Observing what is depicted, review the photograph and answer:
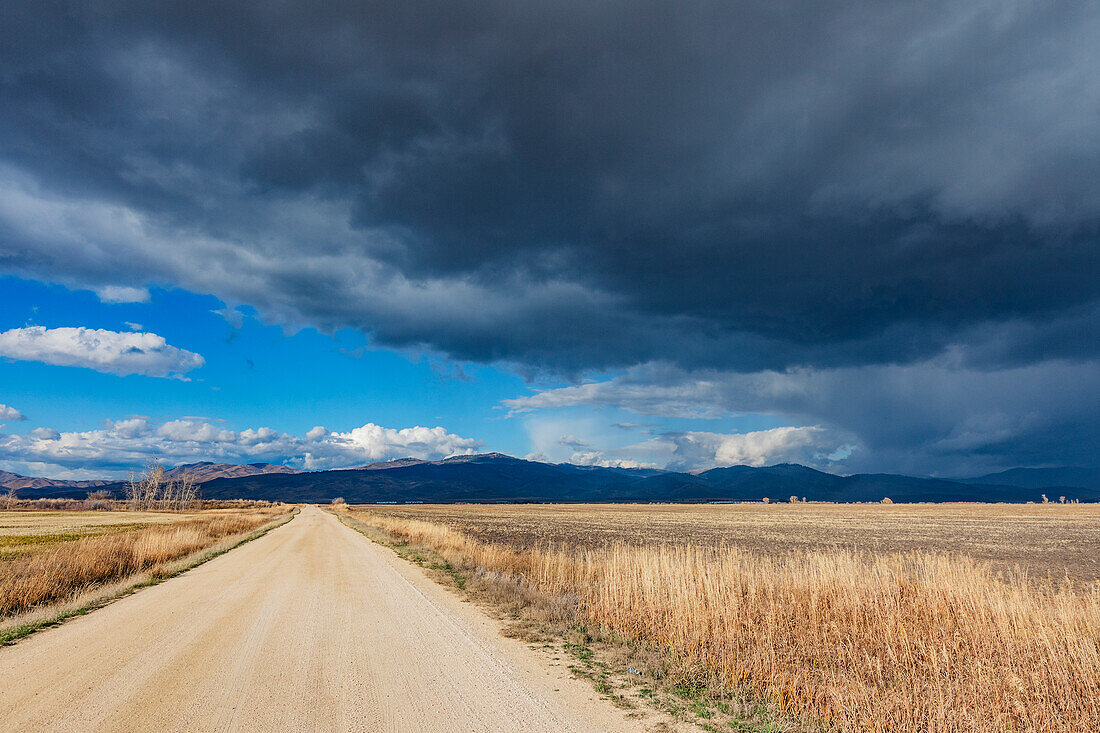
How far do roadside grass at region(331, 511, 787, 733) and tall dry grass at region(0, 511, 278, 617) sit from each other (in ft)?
39.6

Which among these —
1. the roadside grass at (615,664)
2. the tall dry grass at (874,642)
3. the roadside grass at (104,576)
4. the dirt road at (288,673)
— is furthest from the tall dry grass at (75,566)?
the tall dry grass at (874,642)

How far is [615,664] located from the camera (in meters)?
9.46

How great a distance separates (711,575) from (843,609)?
2875 mm

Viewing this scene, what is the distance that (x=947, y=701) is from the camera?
7.09 m

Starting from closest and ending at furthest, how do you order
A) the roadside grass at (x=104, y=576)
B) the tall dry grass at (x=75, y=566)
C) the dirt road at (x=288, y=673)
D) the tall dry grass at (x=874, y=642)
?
the dirt road at (x=288, y=673) → the tall dry grass at (x=874, y=642) → the roadside grass at (x=104, y=576) → the tall dry grass at (x=75, y=566)

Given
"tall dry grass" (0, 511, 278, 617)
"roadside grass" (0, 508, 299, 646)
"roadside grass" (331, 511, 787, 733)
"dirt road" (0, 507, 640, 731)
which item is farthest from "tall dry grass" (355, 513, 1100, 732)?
"tall dry grass" (0, 511, 278, 617)

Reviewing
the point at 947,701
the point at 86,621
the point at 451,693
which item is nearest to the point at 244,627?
the point at 86,621

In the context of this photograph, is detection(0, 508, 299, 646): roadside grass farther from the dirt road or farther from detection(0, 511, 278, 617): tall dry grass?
the dirt road

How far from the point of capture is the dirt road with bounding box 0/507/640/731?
667 cm

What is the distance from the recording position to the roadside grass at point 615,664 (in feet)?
23.4

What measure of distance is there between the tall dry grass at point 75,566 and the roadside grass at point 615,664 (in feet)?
39.6

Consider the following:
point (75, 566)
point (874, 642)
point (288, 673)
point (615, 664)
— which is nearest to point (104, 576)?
point (75, 566)

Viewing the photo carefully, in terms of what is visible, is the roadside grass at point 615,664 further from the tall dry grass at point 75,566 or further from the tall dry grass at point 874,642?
the tall dry grass at point 75,566

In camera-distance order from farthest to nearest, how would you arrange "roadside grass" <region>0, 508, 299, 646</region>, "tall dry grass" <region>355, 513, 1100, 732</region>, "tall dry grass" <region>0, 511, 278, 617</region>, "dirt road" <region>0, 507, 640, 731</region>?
"tall dry grass" <region>0, 511, 278, 617</region>
"roadside grass" <region>0, 508, 299, 646</region>
"tall dry grass" <region>355, 513, 1100, 732</region>
"dirt road" <region>0, 507, 640, 731</region>
